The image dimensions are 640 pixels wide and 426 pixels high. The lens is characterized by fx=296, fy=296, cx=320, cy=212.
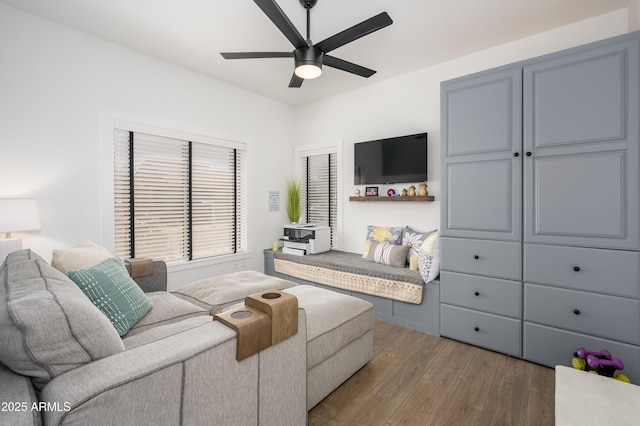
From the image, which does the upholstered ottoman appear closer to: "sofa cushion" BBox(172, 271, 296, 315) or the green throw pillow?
"sofa cushion" BBox(172, 271, 296, 315)

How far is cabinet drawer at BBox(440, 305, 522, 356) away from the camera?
2.38 meters

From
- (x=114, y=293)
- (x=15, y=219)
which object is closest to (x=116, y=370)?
(x=114, y=293)

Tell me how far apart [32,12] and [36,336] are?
3012 millimetres

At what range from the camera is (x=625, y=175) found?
197 cm

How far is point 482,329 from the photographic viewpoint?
252 centimetres

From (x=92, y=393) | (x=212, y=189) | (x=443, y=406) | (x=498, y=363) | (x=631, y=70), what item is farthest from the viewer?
(x=212, y=189)

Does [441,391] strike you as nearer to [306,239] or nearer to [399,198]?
[399,198]

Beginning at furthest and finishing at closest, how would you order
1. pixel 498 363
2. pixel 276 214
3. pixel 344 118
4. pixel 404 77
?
pixel 276 214
pixel 344 118
pixel 404 77
pixel 498 363

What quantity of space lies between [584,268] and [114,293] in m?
3.07

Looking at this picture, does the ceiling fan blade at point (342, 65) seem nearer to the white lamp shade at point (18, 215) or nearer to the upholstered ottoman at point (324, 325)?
the upholstered ottoman at point (324, 325)

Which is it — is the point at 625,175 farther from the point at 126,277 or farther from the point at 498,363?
the point at 126,277

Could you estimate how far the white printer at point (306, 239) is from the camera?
3928mm

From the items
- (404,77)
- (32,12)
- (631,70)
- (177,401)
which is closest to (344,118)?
(404,77)

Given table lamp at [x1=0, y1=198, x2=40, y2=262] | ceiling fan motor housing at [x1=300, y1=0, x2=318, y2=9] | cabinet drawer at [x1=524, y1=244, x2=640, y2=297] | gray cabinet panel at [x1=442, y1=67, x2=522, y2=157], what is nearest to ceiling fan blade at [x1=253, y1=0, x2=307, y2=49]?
ceiling fan motor housing at [x1=300, y1=0, x2=318, y2=9]
